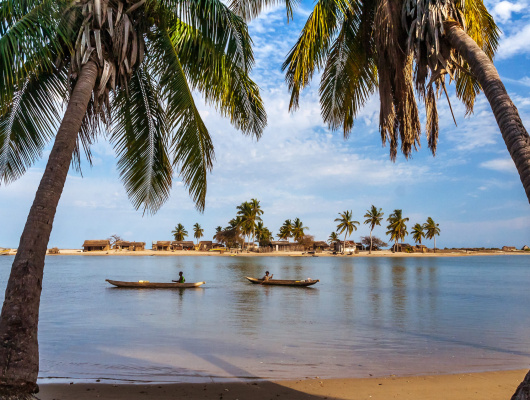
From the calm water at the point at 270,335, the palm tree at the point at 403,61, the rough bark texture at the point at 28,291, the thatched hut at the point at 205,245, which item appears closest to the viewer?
the rough bark texture at the point at 28,291

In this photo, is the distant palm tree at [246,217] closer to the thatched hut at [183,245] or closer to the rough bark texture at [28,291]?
the thatched hut at [183,245]

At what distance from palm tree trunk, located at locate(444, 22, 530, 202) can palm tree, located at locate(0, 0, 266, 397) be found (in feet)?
11.6

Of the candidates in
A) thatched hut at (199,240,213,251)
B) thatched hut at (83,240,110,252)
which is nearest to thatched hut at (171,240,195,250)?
thatched hut at (199,240,213,251)

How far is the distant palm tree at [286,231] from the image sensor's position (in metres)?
111

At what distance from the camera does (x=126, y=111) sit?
851 cm

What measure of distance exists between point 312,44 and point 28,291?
5793 mm

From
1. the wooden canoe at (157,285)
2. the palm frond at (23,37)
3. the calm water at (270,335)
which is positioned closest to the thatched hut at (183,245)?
the wooden canoe at (157,285)

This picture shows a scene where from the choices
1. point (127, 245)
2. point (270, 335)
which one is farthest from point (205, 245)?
point (270, 335)

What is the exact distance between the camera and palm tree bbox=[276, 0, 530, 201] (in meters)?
4.99

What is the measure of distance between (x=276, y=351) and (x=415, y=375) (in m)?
3.85

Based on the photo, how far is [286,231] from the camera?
111 meters

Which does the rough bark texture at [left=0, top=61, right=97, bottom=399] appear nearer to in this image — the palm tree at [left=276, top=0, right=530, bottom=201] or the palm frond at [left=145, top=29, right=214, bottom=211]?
the palm frond at [left=145, top=29, right=214, bottom=211]

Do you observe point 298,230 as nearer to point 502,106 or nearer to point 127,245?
point 127,245

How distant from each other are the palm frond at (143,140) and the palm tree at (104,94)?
0.07ft
